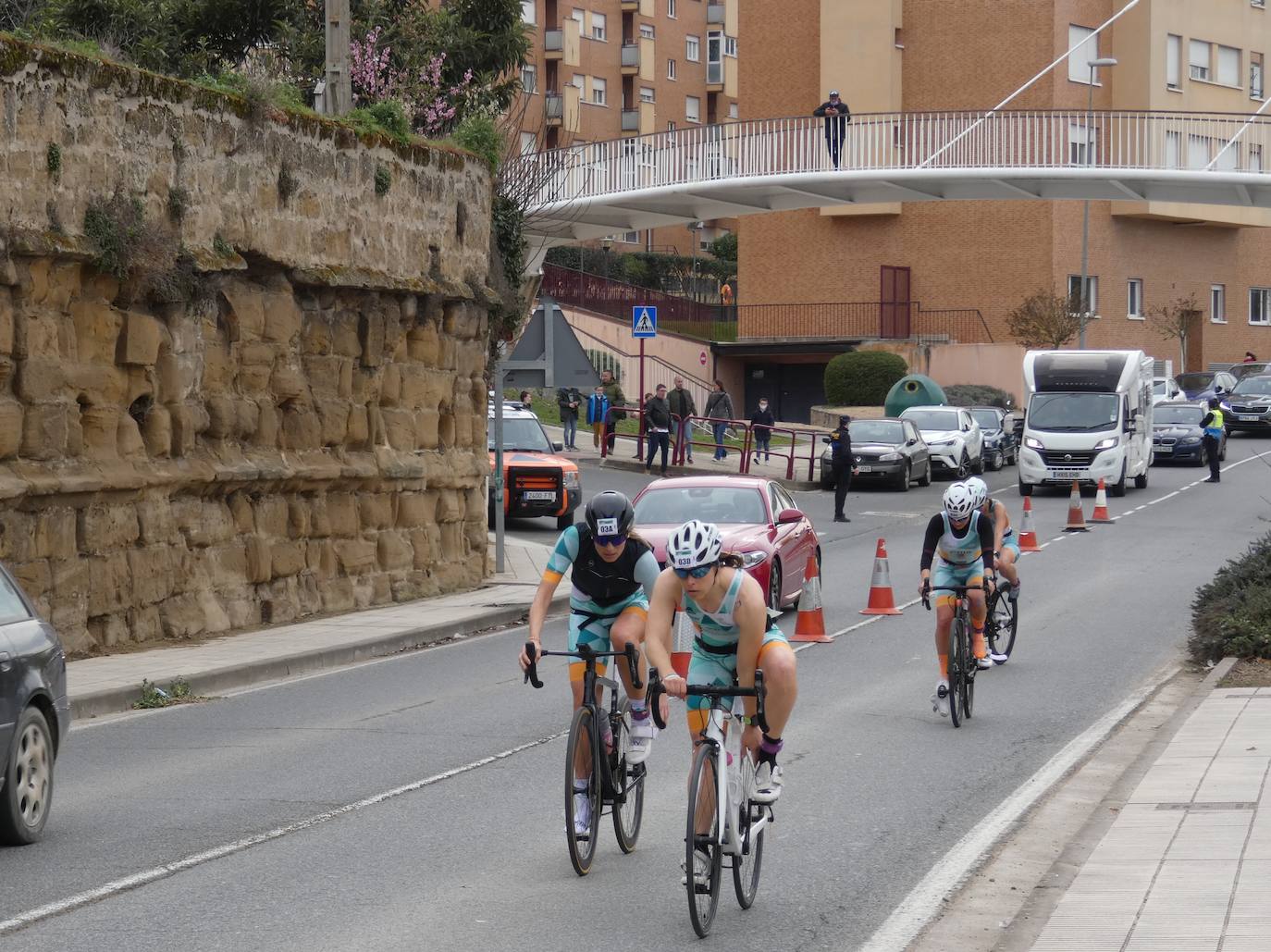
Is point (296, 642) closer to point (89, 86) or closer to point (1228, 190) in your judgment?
point (89, 86)

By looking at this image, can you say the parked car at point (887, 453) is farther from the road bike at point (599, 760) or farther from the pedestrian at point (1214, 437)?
the road bike at point (599, 760)

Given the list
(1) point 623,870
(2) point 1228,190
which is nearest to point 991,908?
(1) point 623,870

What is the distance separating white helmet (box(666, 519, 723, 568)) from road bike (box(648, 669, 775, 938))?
48 centimetres

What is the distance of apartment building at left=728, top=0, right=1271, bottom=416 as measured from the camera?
58906mm

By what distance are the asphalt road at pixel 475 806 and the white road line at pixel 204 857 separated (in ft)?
0.08

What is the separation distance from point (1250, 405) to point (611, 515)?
155 feet

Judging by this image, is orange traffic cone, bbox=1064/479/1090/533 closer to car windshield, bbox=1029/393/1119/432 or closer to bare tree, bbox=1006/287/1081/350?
car windshield, bbox=1029/393/1119/432

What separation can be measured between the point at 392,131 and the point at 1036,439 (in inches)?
712

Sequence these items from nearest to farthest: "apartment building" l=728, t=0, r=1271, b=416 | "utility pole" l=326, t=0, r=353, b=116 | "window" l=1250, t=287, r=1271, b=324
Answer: "utility pole" l=326, t=0, r=353, b=116
"apartment building" l=728, t=0, r=1271, b=416
"window" l=1250, t=287, r=1271, b=324

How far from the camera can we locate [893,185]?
3903 centimetres

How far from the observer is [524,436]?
1187 inches

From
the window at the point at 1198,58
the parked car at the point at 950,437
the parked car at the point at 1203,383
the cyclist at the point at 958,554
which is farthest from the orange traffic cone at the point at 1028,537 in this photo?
the window at the point at 1198,58

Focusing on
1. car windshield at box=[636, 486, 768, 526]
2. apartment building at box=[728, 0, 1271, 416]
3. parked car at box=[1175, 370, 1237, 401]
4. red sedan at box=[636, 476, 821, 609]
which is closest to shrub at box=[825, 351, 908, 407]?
apartment building at box=[728, 0, 1271, 416]

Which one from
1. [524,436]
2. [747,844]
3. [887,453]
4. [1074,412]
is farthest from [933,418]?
[747,844]
